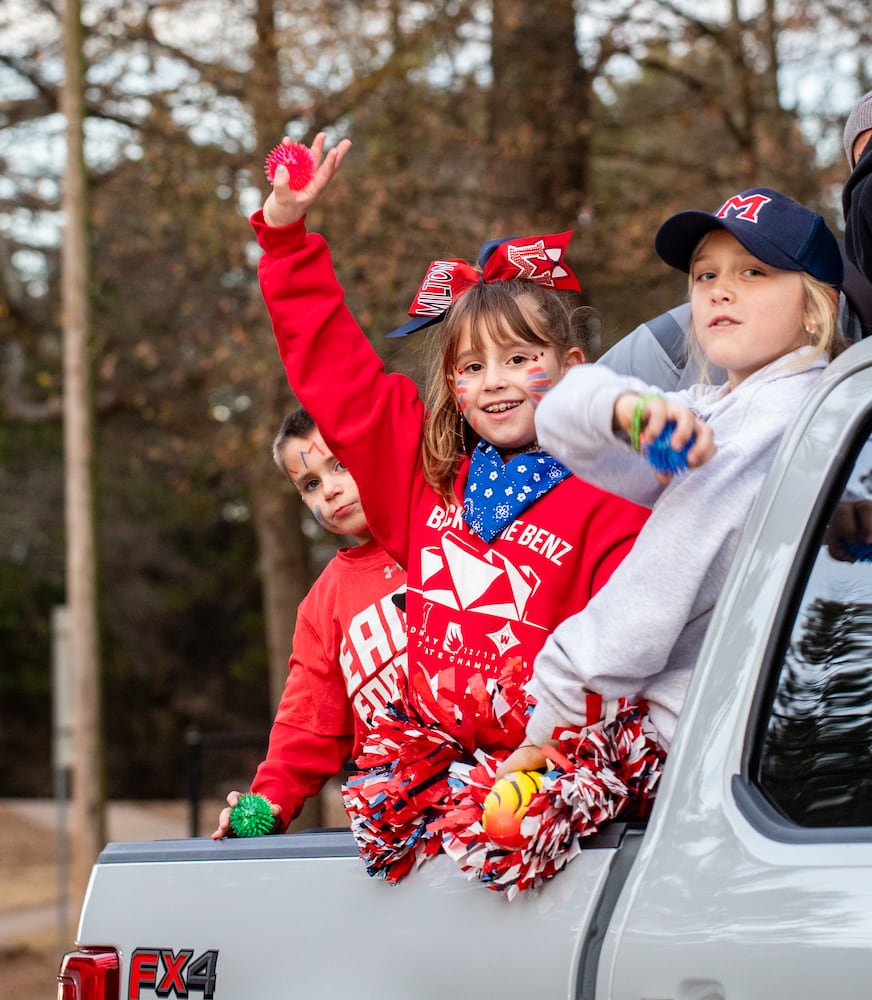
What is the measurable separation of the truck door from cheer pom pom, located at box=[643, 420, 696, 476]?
0.37ft

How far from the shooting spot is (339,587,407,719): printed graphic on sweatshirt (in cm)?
307

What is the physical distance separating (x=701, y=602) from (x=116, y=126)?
35.6 feet

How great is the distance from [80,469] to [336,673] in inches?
284

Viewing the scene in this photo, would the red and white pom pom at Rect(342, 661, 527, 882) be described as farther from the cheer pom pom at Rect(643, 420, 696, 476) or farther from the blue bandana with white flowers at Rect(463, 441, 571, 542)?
the cheer pom pom at Rect(643, 420, 696, 476)

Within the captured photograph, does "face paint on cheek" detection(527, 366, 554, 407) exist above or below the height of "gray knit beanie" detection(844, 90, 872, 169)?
below

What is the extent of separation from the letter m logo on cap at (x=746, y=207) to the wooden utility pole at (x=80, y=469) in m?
8.19

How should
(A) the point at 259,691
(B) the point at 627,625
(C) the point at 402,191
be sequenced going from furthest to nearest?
(A) the point at 259,691
(C) the point at 402,191
(B) the point at 627,625

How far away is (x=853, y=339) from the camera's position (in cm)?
266

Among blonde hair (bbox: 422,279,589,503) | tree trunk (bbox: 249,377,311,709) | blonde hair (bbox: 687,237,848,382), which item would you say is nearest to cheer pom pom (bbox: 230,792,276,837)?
blonde hair (bbox: 422,279,589,503)

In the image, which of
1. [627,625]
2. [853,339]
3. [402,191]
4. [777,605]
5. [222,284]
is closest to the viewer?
[777,605]

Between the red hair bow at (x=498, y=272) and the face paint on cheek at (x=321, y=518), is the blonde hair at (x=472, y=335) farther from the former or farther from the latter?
the face paint on cheek at (x=321, y=518)

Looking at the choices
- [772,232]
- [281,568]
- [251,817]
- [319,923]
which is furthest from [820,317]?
[281,568]

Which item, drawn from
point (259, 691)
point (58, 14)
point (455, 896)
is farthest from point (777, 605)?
point (259, 691)

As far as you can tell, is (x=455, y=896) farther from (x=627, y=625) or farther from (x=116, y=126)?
(x=116, y=126)
